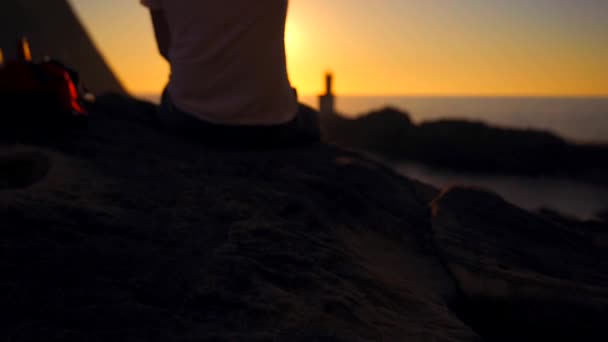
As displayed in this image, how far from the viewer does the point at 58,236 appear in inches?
53.0

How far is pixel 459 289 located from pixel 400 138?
13.3 meters

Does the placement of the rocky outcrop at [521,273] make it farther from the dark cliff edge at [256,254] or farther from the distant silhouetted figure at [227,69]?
the distant silhouetted figure at [227,69]

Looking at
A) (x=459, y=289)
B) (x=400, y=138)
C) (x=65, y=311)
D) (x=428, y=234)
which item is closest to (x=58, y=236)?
(x=65, y=311)

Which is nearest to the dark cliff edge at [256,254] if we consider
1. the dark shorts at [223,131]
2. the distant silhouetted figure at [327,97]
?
the dark shorts at [223,131]

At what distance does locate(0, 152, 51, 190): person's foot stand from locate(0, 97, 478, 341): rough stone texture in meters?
0.03

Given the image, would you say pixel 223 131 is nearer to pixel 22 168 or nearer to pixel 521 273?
pixel 22 168

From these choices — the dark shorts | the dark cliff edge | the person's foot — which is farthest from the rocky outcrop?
the person's foot

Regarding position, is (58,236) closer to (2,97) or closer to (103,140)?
(103,140)

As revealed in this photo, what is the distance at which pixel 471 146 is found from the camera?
1344cm

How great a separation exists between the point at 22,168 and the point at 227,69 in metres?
1.28

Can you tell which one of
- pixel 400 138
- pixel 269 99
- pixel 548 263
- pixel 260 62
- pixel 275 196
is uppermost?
pixel 260 62

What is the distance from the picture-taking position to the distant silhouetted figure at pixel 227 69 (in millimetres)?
2373

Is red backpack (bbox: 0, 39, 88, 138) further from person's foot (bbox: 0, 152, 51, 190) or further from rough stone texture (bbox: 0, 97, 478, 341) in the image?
person's foot (bbox: 0, 152, 51, 190)

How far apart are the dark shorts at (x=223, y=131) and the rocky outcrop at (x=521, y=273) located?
1254 millimetres
